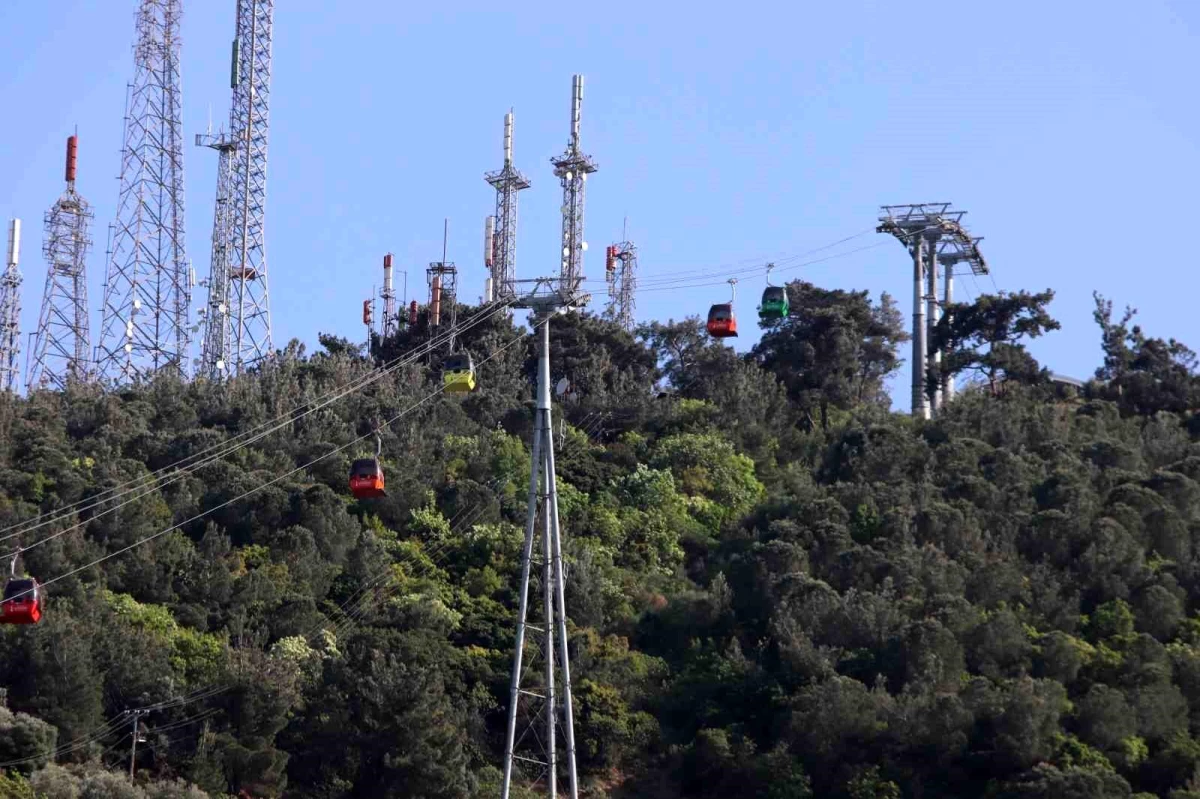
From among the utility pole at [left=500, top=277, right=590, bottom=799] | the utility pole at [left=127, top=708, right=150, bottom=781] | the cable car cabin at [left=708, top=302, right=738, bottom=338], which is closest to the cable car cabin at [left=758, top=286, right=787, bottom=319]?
the cable car cabin at [left=708, top=302, right=738, bottom=338]

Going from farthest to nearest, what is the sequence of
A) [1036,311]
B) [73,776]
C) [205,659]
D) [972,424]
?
[1036,311] < [972,424] < [205,659] < [73,776]

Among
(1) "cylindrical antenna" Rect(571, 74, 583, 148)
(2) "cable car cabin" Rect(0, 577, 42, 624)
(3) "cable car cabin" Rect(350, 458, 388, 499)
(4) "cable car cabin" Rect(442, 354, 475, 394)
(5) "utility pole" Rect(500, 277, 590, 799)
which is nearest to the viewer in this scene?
(5) "utility pole" Rect(500, 277, 590, 799)

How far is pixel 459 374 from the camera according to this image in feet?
123

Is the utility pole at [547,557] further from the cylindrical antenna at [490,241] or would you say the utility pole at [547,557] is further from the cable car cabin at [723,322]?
the cylindrical antenna at [490,241]

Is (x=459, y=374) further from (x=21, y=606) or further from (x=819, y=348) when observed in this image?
(x=819, y=348)

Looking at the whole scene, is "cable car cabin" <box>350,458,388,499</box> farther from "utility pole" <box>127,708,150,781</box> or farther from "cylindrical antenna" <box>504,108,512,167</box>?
"cylindrical antenna" <box>504,108,512,167</box>

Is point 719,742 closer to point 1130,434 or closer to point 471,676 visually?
point 471,676

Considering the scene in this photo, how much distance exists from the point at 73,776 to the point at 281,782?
445 cm

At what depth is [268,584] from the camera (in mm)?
49219

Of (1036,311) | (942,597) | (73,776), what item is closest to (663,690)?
(942,597)

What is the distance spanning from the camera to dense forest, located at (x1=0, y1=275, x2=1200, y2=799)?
139 feet

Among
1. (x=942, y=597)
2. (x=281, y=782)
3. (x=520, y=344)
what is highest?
(x=520, y=344)

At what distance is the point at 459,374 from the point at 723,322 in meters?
6.62

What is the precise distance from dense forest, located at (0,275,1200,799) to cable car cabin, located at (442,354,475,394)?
17.3 feet
